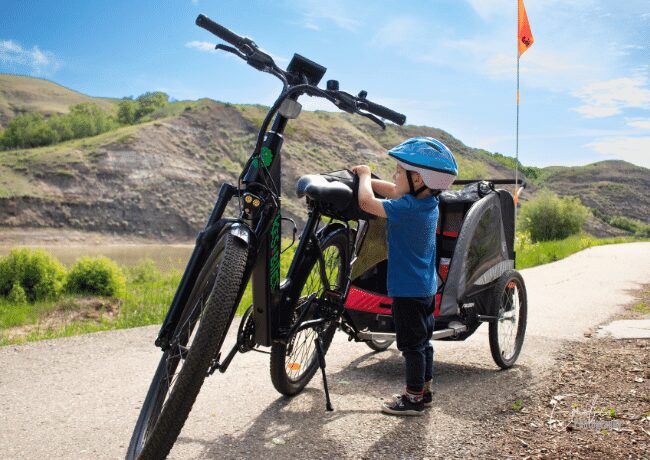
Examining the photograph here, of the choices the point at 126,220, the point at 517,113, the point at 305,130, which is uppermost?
the point at 305,130

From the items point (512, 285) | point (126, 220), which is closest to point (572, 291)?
point (512, 285)

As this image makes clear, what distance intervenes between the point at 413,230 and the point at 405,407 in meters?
1.07

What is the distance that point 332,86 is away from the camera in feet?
11.1

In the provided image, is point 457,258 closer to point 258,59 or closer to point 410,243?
point 410,243

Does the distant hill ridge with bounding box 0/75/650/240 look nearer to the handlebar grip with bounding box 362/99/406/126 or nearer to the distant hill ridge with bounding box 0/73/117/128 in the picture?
the distant hill ridge with bounding box 0/73/117/128

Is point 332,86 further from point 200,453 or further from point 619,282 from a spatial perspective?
point 619,282

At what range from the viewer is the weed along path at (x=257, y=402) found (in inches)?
133

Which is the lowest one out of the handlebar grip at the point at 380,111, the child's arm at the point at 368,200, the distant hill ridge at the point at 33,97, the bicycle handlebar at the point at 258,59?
the child's arm at the point at 368,200

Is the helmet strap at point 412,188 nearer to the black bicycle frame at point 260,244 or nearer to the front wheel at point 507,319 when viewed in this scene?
the black bicycle frame at point 260,244

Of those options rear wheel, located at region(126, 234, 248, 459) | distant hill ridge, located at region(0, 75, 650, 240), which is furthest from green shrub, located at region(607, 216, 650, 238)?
rear wheel, located at region(126, 234, 248, 459)

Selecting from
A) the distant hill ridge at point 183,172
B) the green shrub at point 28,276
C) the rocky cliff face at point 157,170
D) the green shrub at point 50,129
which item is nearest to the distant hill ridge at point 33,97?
the distant hill ridge at point 183,172

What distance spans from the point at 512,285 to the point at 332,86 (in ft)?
8.65

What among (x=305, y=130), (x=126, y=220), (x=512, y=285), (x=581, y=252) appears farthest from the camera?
(x=305, y=130)

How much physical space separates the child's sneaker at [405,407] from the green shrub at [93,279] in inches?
459
